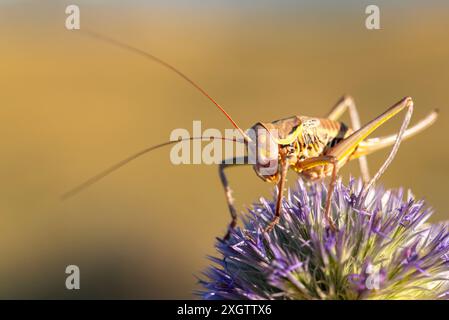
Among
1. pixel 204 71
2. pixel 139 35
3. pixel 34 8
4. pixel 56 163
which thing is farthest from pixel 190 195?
pixel 34 8

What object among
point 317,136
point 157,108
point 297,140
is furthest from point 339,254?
point 157,108

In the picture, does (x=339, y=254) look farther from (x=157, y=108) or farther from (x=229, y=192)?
(x=157, y=108)

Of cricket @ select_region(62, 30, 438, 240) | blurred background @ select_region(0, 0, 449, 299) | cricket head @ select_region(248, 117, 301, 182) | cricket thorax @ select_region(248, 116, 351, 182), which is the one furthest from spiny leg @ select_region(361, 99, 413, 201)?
blurred background @ select_region(0, 0, 449, 299)

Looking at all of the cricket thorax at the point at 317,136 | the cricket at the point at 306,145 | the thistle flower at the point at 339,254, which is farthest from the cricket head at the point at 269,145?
the thistle flower at the point at 339,254

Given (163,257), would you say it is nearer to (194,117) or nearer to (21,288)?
(21,288)

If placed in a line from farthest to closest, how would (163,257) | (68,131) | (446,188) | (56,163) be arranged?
1. (68,131)
2. (56,163)
3. (446,188)
4. (163,257)

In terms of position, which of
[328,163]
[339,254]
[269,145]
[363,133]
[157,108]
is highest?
[157,108]
